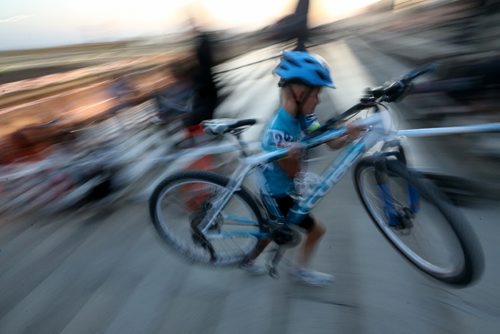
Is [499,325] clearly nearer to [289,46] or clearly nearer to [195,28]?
[195,28]

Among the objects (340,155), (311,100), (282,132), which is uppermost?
(311,100)

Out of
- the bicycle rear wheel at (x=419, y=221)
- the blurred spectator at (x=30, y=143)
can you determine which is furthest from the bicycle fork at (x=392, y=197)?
the blurred spectator at (x=30, y=143)

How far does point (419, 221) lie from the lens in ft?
6.35

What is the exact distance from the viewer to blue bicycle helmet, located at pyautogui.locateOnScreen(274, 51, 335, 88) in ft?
5.56

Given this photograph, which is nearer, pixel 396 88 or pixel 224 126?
pixel 396 88

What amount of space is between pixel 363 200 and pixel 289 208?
1.66 feet

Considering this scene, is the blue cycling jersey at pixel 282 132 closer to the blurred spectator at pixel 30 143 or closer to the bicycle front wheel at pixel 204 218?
the bicycle front wheel at pixel 204 218

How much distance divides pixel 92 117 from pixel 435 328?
380cm

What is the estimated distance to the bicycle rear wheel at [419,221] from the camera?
1.64 m

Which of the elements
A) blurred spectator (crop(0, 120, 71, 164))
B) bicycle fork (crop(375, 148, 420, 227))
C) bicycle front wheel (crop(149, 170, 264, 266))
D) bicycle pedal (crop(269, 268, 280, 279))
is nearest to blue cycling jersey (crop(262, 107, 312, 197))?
bicycle front wheel (crop(149, 170, 264, 266))

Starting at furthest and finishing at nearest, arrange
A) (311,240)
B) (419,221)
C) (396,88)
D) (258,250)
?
(258,250)
(311,240)
(419,221)
(396,88)

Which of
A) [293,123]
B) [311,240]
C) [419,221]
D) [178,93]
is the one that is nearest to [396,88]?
[293,123]

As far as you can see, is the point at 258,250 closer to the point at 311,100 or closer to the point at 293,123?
the point at 293,123

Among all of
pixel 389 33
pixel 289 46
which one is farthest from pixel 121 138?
pixel 389 33
